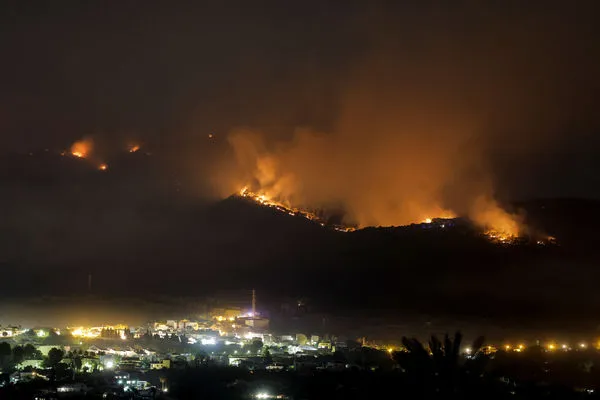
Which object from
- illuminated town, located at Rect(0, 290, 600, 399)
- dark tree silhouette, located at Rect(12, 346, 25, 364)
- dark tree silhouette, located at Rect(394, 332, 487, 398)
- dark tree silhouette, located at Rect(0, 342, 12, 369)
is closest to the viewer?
dark tree silhouette, located at Rect(394, 332, 487, 398)

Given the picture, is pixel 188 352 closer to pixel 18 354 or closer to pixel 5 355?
pixel 18 354

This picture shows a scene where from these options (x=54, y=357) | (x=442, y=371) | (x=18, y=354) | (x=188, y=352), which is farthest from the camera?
(x=188, y=352)

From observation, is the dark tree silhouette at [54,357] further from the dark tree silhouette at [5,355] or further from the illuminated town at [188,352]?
the dark tree silhouette at [5,355]

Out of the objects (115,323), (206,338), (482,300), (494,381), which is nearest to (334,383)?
(494,381)

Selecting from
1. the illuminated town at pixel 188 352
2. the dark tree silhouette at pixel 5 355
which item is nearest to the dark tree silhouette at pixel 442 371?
the illuminated town at pixel 188 352

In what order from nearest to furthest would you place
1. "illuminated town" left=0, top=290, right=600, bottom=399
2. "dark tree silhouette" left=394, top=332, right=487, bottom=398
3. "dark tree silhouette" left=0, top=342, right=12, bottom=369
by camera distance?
1. "dark tree silhouette" left=394, top=332, right=487, bottom=398
2. "illuminated town" left=0, top=290, right=600, bottom=399
3. "dark tree silhouette" left=0, top=342, right=12, bottom=369

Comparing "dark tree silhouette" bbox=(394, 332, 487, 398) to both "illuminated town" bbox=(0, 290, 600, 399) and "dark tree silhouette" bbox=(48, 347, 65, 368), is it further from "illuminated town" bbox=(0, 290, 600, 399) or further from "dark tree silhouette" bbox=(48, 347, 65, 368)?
"dark tree silhouette" bbox=(48, 347, 65, 368)

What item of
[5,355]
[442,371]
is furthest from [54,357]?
[442,371]

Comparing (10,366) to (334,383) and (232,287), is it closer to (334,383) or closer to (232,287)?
(334,383)

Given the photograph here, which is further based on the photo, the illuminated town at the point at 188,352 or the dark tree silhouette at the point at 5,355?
the dark tree silhouette at the point at 5,355

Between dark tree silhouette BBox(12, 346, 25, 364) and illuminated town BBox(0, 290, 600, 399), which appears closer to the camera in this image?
illuminated town BBox(0, 290, 600, 399)

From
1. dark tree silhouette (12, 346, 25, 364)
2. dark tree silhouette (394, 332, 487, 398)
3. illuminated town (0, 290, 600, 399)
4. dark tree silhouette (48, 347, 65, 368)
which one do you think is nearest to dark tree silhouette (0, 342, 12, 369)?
illuminated town (0, 290, 600, 399)
